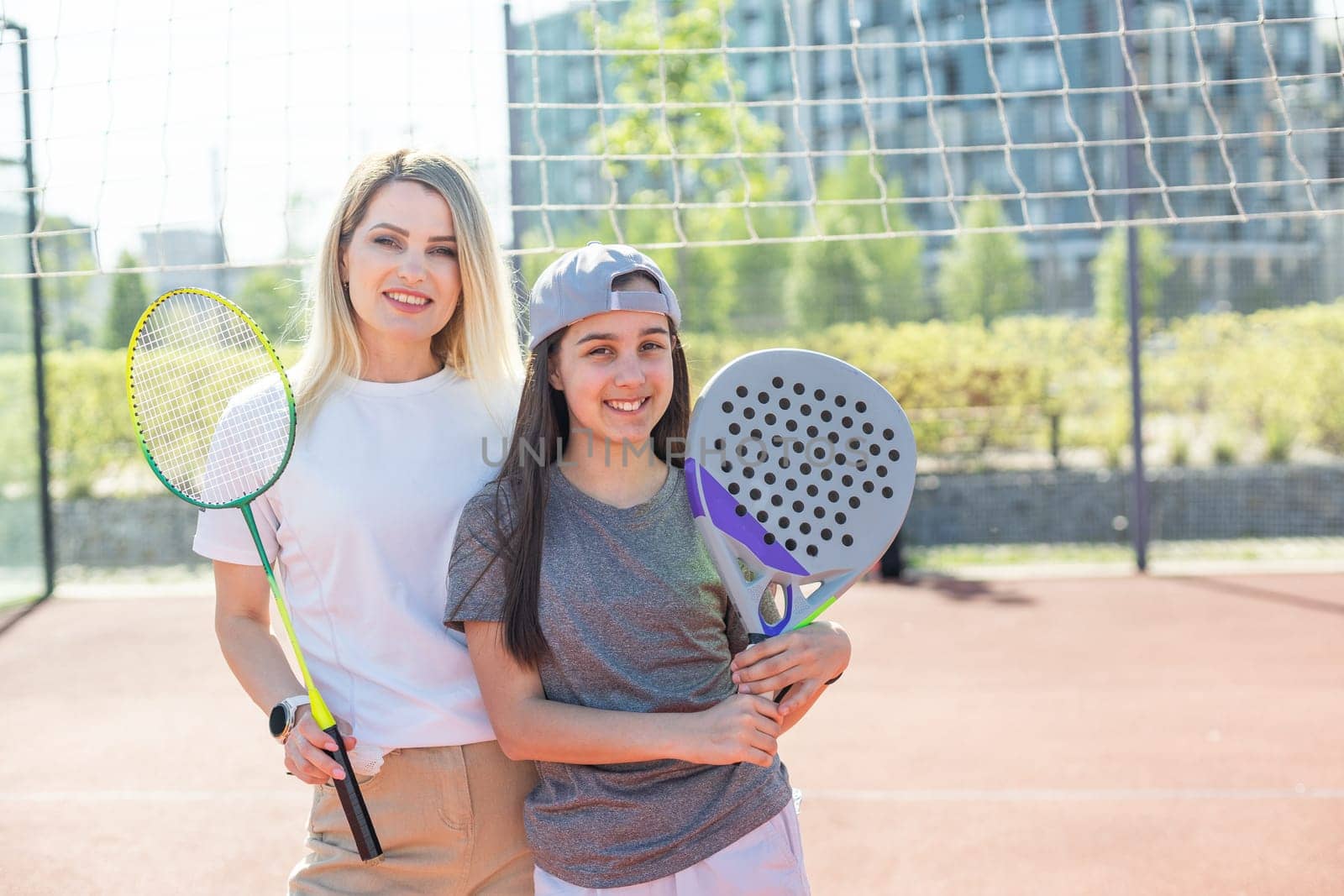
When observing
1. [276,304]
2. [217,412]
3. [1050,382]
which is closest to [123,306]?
[276,304]

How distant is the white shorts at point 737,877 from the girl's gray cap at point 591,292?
29.9 inches

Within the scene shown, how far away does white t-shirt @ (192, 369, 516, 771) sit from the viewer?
1.83 m

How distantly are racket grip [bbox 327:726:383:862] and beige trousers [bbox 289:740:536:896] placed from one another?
0.09m

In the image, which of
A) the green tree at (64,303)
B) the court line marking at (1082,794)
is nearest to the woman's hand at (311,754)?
the court line marking at (1082,794)

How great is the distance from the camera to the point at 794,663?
160cm

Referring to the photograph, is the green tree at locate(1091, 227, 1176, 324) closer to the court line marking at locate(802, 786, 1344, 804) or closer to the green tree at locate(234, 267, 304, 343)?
the court line marking at locate(802, 786, 1344, 804)

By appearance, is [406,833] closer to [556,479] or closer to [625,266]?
[556,479]

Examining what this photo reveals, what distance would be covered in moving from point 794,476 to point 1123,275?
1564 centimetres

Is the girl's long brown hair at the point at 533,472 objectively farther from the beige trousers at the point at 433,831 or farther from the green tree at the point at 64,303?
the green tree at the point at 64,303

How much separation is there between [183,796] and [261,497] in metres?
3.13

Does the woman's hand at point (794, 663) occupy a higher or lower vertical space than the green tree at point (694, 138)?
lower

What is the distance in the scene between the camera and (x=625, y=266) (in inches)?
68.7

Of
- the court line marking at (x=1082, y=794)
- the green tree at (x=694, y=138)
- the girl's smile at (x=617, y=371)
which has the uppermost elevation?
the green tree at (x=694, y=138)

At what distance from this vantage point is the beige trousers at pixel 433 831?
6.07ft
